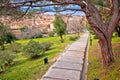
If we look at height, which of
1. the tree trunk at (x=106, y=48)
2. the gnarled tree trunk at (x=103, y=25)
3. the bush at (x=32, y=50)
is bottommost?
the bush at (x=32, y=50)

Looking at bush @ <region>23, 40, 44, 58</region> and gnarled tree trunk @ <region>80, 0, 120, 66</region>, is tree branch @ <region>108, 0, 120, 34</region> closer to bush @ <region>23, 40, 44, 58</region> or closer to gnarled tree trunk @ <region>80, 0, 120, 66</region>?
gnarled tree trunk @ <region>80, 0, 120, 66</region>

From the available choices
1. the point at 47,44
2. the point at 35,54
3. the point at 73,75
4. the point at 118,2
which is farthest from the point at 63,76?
the point at 47,44

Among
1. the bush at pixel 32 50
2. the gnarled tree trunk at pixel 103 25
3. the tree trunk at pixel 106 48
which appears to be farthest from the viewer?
the bush at pixel 32 50

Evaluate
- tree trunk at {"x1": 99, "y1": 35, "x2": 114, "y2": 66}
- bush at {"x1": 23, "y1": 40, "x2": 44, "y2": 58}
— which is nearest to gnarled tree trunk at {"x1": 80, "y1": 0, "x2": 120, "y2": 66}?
tree trunk at {"x1": 99, "y1": 35, "x2": 114, "y2": 66}

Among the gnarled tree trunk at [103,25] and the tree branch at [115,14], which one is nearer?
the gnarled tree trunk at [103,25]

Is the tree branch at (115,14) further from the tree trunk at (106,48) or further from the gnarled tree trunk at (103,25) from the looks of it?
the tree trunk at (106,48)

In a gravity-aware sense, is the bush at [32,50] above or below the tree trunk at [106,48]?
below

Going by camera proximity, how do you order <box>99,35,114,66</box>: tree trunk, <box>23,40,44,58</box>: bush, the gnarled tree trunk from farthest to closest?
<box>23,40,44,58</box>: bush → <box>99,35,114,66</box>: tree trunk → the gnarled tree trunk

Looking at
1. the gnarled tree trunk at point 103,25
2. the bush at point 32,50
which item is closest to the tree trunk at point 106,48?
the gnarled tree trunk at point 103,25

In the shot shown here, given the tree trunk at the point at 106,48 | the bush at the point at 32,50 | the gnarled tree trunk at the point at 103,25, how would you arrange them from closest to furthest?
the gnarled tree trunk at the point at 103,25
the tree trunk at the point at 106,48
the bush at the point at 32,50

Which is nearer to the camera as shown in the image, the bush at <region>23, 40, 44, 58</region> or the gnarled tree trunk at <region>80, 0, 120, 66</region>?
the gnarled tree trunk at <region>80, 0, 120, 66</region>

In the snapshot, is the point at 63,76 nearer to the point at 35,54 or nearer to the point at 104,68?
the point at 104,68

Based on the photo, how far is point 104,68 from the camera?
11109 millimetres

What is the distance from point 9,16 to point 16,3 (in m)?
1.30
